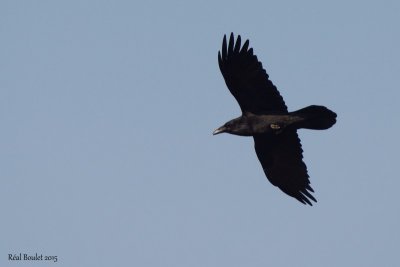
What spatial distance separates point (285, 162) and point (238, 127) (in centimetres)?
113

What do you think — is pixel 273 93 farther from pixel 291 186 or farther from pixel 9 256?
pixel 9 256

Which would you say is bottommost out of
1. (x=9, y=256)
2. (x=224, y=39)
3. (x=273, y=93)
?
(x=9, y=256)

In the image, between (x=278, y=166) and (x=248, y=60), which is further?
(x=278, y=166)

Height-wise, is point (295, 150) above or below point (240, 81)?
below

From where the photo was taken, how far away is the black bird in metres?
13.8

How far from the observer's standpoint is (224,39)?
45.3 ft

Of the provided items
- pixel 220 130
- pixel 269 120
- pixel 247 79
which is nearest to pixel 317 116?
pixel 269 120

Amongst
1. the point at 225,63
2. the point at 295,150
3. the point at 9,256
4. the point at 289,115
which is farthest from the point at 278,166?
the point at 9,256

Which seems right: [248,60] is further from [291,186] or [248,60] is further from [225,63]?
[291,186]

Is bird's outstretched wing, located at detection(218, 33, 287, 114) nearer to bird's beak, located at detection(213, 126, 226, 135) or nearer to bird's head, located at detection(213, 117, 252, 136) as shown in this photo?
Result: bird's head, located at detection(213, 117, 252, 136)

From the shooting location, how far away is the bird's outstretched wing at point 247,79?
1380cm

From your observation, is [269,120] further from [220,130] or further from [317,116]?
[220,130]

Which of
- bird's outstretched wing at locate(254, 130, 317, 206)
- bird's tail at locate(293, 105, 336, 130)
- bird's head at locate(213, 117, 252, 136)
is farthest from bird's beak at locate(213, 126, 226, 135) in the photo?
bird's tail at locate(293, 105, 336, 130)

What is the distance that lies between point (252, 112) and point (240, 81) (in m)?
0.60
